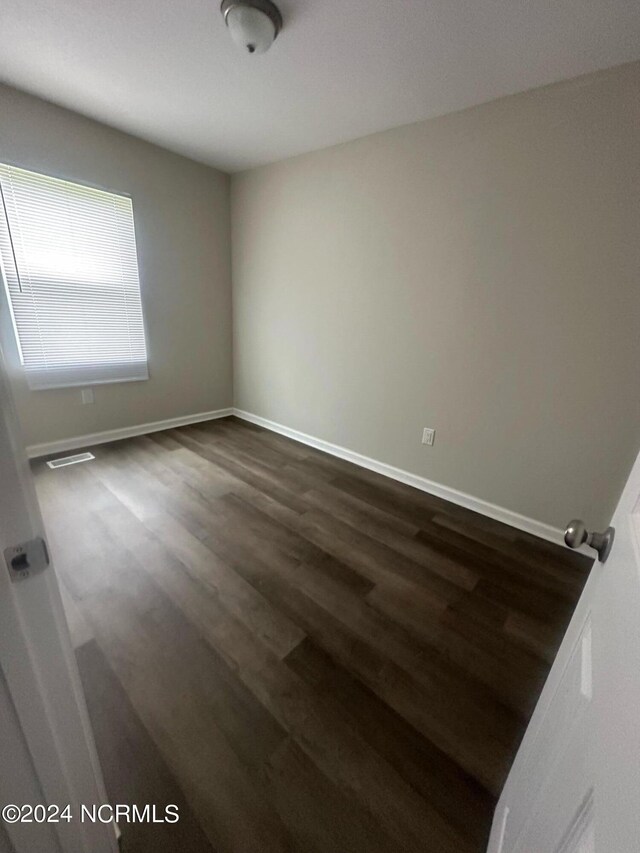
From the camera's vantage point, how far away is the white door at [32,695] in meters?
0.44

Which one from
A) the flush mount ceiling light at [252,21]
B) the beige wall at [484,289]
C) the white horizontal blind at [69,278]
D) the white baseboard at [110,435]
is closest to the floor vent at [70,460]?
the white baseboard at [110,435]

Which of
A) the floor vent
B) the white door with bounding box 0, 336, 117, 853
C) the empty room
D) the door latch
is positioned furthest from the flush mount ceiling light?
the floor vent

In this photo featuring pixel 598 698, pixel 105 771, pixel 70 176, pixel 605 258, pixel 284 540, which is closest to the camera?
pixel 598 698

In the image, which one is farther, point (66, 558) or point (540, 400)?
point (540, 400)

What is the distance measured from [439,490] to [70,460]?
2.89m

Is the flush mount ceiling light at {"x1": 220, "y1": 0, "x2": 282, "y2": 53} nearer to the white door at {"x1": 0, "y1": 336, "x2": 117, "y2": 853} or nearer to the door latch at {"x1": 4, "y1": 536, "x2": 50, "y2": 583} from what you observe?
the white door at {"x1": 0, "y1": 336, "x2": 117, "y2": 853}

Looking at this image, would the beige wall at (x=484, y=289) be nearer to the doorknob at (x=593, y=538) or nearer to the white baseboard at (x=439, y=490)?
the white baseboard at (x=439, y=490)

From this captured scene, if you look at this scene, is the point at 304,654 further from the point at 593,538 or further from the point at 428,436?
the point at 428,436

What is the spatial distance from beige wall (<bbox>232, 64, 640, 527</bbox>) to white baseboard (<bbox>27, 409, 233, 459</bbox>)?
1436 millimetres

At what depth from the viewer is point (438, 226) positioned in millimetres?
2148

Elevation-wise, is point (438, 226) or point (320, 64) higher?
point (320, 64)

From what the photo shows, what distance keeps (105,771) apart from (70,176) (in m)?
3.40

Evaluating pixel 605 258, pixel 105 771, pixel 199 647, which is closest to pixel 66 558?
pixel 199 647

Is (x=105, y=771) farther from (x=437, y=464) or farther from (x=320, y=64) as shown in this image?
(x=320, y=64)
